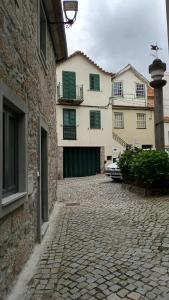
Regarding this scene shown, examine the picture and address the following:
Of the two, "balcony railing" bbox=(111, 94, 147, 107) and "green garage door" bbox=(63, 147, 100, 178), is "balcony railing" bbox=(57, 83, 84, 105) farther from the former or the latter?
"balcony railing" bbox=(111, 94, 147, 107)

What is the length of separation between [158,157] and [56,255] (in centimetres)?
620

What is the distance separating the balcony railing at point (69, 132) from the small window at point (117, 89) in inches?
203

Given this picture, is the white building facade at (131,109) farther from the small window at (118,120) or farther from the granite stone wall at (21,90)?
the granite stone wall at (21,90)

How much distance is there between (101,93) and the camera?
22.4m

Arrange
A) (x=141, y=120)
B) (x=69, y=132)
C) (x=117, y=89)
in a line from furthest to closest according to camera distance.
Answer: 1. (x=141, y=120)
2. (x=117, y=89)
3. (x=69, y=132)

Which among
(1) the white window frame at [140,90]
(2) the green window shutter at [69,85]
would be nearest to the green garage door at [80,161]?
(2) the green window shutter at [69,85]

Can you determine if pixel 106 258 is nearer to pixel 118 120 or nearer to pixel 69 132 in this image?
pixel 69 132

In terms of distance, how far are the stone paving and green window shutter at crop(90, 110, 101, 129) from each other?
46.9 ft

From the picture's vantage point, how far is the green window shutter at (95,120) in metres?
21.9

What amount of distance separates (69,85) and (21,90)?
1759 centimetres

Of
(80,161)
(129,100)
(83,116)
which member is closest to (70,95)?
(83,116)

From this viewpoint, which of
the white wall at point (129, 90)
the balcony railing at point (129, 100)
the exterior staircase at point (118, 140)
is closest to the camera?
the exterior staircase at point (118, 140)

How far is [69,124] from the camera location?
835 inches

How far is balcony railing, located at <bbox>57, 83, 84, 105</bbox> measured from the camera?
20.8 m
